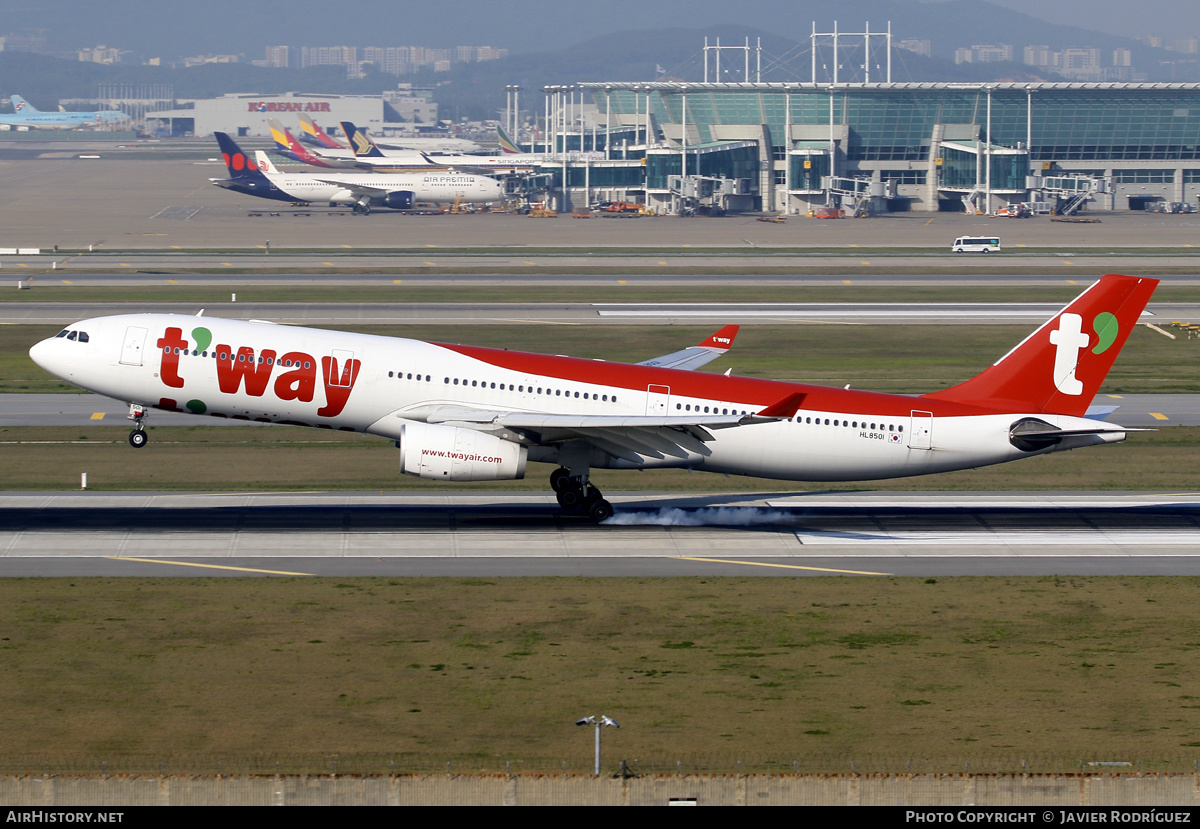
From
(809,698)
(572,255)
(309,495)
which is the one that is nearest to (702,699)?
(809,698)

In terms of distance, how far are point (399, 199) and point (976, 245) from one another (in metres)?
89.9

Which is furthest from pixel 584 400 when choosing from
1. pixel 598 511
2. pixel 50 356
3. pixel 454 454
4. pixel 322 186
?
pixel 322 186

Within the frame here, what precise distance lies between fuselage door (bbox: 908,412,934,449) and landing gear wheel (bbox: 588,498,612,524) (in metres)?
10.7

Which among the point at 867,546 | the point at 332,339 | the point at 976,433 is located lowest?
the point at 867,546

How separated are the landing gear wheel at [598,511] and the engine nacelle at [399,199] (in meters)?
154

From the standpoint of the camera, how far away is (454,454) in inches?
1582

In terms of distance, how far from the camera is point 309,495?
47906 mm

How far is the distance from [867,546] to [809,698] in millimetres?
14855

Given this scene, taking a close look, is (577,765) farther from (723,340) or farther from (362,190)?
(362,190)

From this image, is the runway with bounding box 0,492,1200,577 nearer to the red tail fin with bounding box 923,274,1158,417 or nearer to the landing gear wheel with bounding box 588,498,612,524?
the landing gear wheel with bounding box 588,498,612,524

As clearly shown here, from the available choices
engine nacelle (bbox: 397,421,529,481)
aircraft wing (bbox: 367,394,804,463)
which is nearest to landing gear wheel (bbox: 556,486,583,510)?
aircraft wing (bbox: 367,394,804,463)

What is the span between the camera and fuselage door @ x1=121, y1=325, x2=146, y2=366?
4198 cm

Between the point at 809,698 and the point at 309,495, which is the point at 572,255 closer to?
the point at 309,495

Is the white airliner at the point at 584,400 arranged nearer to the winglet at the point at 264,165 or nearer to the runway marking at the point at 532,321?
the runway marking at the point at 532,321
